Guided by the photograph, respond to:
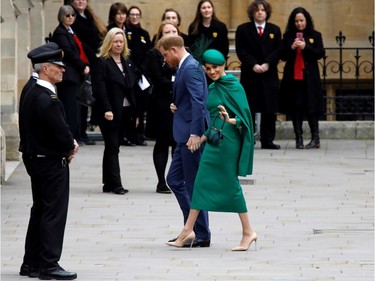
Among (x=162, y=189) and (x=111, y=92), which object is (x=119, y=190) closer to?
(x=162, y=189)

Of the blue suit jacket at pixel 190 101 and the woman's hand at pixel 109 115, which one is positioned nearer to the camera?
the blue suit jacket at pixel 190 101

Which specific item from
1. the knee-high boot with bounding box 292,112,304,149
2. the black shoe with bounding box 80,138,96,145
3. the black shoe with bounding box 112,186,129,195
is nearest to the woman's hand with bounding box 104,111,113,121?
the black shoe with bounding box 112,186,129,195

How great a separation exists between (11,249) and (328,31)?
1259 cm

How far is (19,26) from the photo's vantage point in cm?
2052

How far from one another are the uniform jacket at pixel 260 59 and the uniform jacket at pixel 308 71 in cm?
21

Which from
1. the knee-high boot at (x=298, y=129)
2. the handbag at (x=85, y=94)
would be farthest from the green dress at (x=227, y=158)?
the knee-high boot at (x=298, y=129)

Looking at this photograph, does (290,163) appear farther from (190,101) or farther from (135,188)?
(190,101)

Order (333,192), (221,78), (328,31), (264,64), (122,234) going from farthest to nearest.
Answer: (328,31) < (264,64) < (333,192) < (122,234) < (221,78)

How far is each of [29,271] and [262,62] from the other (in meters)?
9.53

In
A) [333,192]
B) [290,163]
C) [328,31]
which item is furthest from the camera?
[328,31]

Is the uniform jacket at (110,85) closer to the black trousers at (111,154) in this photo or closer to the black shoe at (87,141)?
the black trousers at (111,154)

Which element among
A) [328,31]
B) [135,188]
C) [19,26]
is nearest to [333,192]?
[135,188]

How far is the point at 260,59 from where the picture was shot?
20.5m

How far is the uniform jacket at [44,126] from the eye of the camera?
11.3 meters
